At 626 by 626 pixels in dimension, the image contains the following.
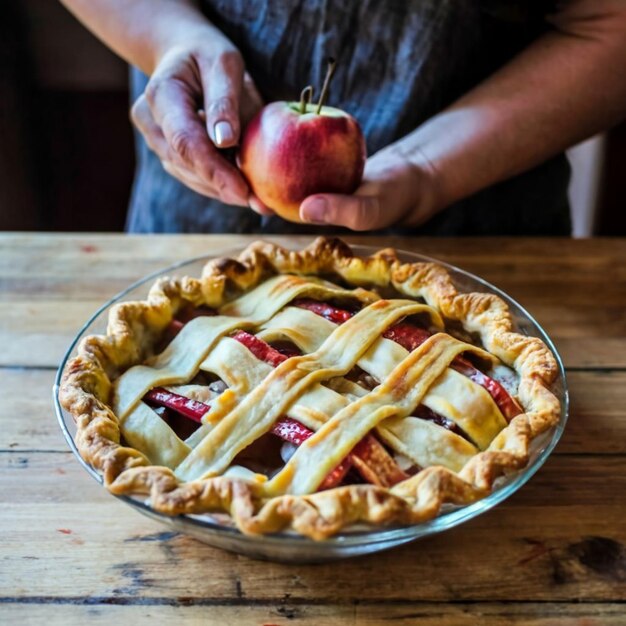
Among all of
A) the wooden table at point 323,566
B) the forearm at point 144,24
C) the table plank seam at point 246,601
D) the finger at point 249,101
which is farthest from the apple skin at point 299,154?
the table plank seam at point 246,601

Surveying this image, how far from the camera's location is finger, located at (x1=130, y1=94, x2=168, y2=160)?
1.34m

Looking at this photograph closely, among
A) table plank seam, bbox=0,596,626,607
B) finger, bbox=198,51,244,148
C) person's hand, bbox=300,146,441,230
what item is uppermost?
finger, bbox=198,51,244,148

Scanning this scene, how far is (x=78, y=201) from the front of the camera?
2.79m

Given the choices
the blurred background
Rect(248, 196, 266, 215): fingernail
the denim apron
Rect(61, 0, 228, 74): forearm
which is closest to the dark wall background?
the blurred background

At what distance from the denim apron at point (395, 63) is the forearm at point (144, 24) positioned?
8cm

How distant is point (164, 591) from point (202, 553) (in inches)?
2.4

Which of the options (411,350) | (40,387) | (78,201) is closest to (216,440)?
(411,350)

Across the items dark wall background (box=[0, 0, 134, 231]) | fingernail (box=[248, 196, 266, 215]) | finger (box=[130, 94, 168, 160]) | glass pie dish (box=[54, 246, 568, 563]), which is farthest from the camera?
dark wall background (box=[0, 0, 134, 231])

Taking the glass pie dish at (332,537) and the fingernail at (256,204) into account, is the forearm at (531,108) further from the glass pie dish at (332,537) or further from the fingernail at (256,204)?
the glass pie dish at (332,537)

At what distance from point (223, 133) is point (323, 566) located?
66 centimetres

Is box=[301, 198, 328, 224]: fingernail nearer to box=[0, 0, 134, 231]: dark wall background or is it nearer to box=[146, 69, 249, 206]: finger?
box=[146, 69, 249, 206]: finger

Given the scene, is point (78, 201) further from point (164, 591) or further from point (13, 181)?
point (164, 591)

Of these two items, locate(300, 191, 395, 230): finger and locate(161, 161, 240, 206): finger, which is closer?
locate(300, 191, 395, 230): finger

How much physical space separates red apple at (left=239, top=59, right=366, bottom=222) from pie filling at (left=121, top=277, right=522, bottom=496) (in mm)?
226
